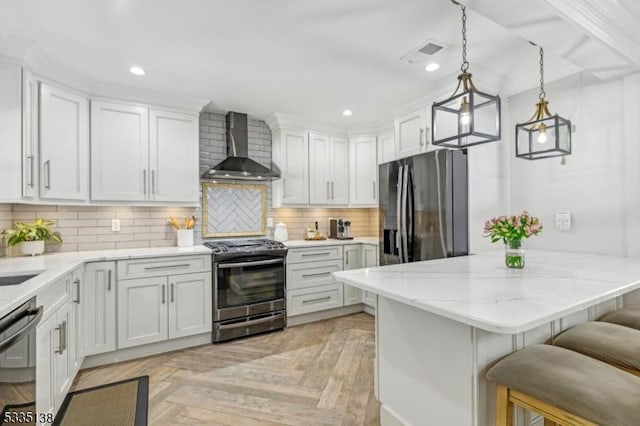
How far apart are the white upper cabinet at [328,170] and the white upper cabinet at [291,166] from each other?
0.28 feet

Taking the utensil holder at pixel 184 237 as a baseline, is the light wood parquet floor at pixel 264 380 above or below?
below

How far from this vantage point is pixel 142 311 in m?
2.79

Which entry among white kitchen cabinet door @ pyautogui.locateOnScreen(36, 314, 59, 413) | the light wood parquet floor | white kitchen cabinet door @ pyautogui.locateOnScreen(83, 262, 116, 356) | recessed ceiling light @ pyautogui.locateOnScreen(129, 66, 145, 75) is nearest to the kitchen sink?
white kitchen cabinet door @ pyautogui.locateOnScreen(36, 314, 59, 413)

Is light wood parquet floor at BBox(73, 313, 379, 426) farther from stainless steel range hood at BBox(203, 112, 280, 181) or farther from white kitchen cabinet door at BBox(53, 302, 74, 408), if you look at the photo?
stainless steel range hood at BBox(203, 112, 280, 181)

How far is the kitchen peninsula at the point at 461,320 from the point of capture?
1.19m

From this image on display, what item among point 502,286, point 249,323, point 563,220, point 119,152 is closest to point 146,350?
point 249,323

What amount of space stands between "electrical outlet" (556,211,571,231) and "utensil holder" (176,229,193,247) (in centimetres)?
347

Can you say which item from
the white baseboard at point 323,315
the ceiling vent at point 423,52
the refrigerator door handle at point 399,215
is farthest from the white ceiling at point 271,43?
the white baseboard at point 323,315

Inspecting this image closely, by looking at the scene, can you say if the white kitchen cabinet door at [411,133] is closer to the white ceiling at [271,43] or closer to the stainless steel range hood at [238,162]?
the white ceiling at [271,43]

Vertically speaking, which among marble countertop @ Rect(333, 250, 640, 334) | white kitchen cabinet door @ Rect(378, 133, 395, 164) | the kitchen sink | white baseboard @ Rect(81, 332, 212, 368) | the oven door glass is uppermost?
white kitchen cabinet door @ Rect(378, 133, 395, 164)

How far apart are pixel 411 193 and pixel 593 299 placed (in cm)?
188

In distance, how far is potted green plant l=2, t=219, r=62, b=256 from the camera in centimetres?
257

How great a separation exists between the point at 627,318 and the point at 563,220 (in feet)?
3.84

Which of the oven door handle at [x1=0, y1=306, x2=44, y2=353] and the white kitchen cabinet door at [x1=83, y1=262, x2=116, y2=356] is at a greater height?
the oven door handle at [x1=0, y1=306, x2=44, y2=353]
